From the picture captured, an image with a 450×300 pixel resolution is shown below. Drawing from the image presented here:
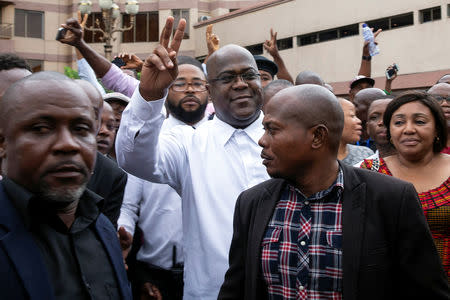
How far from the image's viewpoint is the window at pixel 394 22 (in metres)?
20.7

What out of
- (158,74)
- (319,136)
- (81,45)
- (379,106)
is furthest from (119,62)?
(319,136)

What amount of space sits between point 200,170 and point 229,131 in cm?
32

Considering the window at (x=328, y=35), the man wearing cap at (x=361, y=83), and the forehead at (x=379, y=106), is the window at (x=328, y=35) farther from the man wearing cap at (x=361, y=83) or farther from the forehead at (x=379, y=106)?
the forehead at (x=379, y=106)

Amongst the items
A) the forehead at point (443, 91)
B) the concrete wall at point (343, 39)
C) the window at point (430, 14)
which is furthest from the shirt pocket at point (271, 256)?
the window at point (430, 14)

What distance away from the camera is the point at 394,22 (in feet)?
69.4

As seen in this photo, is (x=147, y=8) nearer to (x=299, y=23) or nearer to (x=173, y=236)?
(x=299, y=23)

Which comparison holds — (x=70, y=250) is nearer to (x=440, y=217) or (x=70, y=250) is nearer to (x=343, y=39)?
(x=440, y=217)

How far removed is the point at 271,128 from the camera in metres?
2.56

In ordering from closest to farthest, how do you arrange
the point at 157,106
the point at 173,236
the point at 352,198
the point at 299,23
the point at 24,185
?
the point at 24,185 → the point at 352,198 → the point at 157,106 → the point at 173,236 → the point at 299,23

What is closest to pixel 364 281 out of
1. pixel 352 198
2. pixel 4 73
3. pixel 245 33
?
pixel 352 198

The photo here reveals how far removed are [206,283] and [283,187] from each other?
81 cm

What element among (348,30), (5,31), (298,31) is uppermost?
(5,31)

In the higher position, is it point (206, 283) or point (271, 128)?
point (271, 128)

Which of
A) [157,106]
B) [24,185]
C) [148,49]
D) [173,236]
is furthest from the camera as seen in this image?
[148,49]
